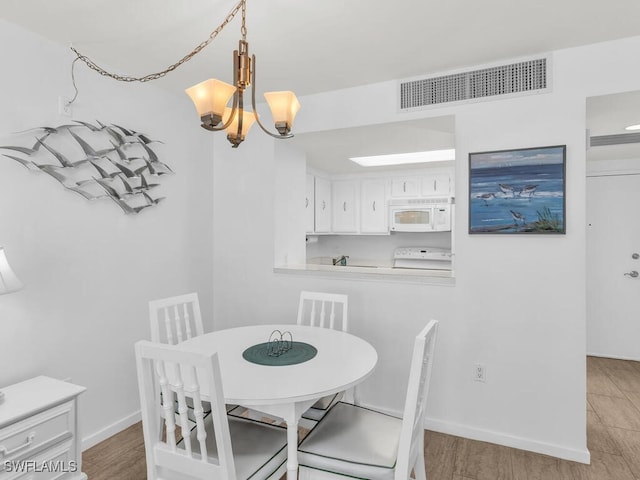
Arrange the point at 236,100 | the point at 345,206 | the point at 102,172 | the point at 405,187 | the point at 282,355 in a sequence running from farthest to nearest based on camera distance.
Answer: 1. the point at 345,206
2. the point at 405,187
3. the point at 102,172
4. the point at 282,355
5. the point at 236,100

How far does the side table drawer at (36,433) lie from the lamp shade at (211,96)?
1.57m

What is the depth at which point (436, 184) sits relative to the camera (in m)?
4.89

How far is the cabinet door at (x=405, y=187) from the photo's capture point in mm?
4984

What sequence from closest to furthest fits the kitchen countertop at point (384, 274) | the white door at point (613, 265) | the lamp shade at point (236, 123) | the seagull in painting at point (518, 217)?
the lamp shade at point (236, 123) → the seagull in painting at point (518, 217) → the kitchen countertop at point (384, 274) → the white door at point (613, 265)

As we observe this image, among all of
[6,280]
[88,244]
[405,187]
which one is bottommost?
[6,280]

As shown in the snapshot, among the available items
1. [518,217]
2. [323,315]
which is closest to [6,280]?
[323,315]

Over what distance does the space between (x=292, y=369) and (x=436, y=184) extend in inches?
151

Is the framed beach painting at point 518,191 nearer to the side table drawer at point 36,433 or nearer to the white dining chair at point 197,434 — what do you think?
the white dining chair at point 197,434

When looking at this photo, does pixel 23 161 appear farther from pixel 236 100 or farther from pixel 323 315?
pixel 323 315

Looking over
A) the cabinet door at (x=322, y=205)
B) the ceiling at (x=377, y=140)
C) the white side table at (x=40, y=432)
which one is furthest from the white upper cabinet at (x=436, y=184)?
the white side table at (x=40, y=432)

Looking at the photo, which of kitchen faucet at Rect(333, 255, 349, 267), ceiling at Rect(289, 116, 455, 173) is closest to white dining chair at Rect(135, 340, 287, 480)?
ceiling at Rect(289, 116, 455, 173)

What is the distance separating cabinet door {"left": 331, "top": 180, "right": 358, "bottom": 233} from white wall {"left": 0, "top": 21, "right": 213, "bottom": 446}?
8.49ft

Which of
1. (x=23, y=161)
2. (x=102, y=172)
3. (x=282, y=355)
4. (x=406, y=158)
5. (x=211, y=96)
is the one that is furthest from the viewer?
(x=406, y=158)

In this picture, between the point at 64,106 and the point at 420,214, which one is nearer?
the point at 64,106
